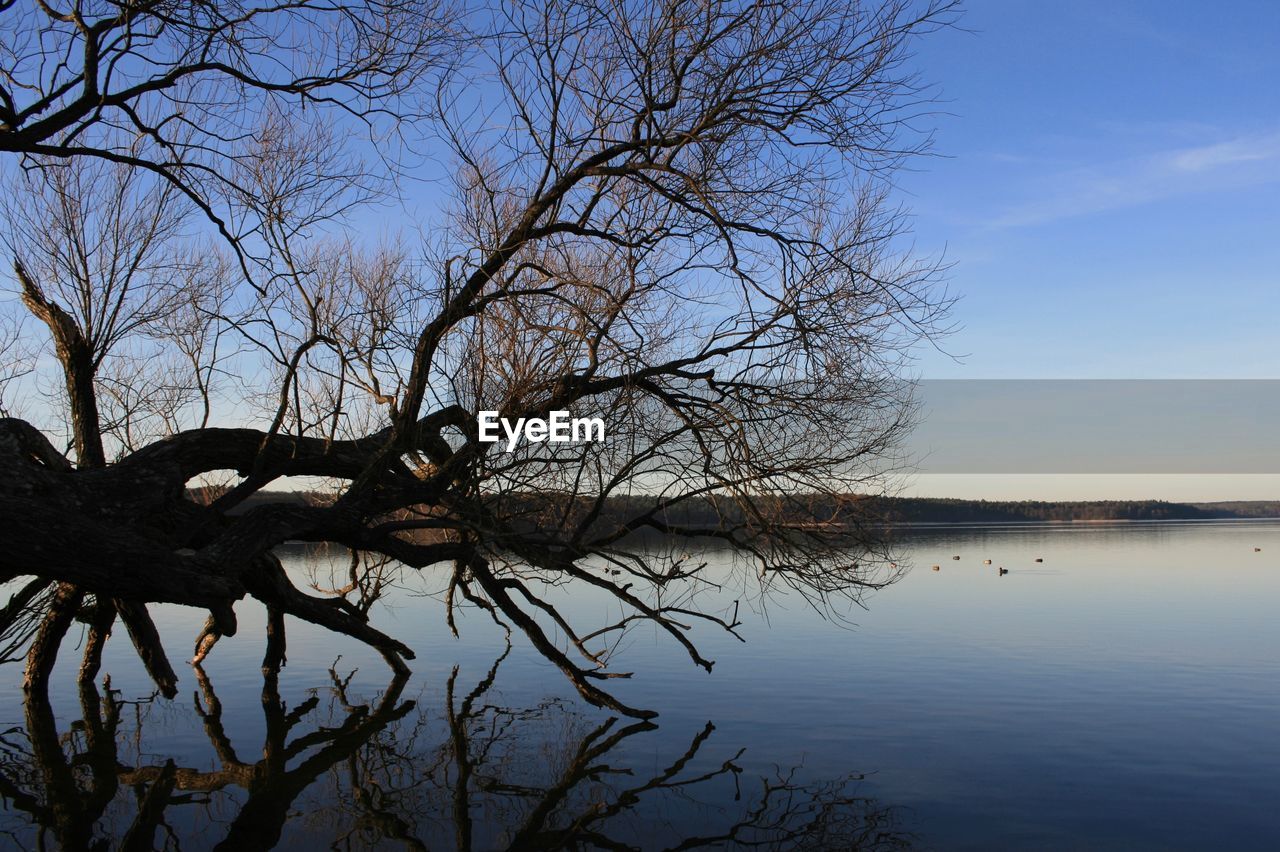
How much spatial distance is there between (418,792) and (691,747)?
2651mm

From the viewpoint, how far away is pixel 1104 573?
105ft

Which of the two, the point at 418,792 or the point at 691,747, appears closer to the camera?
the point at 418,792

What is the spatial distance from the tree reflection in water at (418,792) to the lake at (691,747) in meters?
0.03

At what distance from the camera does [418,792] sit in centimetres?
869

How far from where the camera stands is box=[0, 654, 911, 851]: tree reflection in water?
7.53m

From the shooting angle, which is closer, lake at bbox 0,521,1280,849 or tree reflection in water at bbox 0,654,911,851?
tree reflection in water at bbox 0,654,911,851

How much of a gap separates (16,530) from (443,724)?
5173mm

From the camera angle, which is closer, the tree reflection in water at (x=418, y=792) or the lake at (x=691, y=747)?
the tree reflection in water at (x=418, y=792)

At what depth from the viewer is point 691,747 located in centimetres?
1009

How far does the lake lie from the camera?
25.6 ft

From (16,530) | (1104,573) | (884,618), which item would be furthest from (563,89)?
(1104,573)

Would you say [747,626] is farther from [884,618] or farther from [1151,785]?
[1151,785]

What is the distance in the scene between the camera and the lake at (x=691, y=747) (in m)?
7.81

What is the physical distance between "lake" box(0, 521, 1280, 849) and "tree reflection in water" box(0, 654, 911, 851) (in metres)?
0.03
